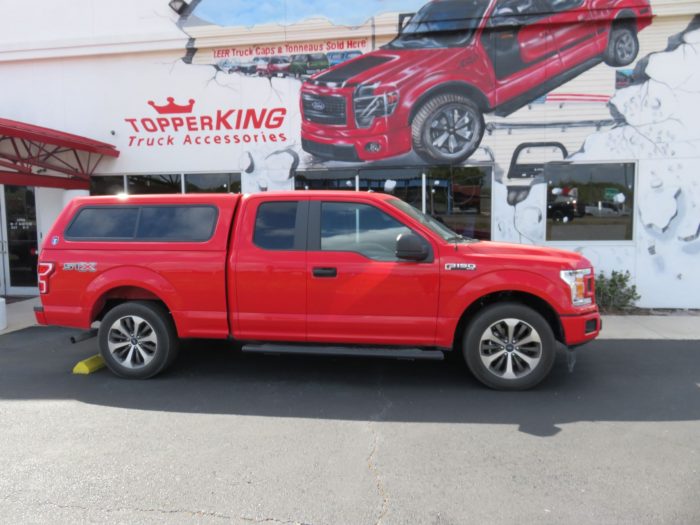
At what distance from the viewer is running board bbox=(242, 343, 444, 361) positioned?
15.5 feet

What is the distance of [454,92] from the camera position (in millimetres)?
9211

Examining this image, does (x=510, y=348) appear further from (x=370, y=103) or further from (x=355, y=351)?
(x=370, y=103)

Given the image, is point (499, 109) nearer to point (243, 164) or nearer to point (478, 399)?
point (243, 164)

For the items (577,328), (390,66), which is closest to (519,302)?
(577,328)

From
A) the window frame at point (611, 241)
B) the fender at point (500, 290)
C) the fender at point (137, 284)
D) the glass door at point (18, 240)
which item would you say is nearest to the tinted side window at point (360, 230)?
the fender at point (500, 290)

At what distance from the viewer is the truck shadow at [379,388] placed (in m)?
4.29

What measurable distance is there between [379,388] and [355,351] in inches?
17.9

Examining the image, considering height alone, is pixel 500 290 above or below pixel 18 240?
below

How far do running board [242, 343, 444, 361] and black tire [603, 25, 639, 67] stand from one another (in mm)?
7150

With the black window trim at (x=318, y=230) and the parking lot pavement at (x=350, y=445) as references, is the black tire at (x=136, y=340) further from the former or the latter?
the black window trim at (x=318, y=230)

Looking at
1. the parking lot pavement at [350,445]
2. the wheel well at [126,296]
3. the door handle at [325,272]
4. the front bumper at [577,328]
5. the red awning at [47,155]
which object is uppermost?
the red awning at [47,155]

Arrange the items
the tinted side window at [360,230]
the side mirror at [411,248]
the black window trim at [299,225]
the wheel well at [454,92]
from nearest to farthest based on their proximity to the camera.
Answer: the side mirror at [411,248]
the tinted side window at [360,230]
the black window trim at [299,225]
the wheel well at [454,92]

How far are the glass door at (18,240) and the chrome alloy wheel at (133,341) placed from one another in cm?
681

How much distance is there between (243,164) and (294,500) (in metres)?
7.83
